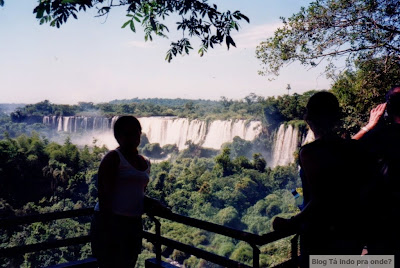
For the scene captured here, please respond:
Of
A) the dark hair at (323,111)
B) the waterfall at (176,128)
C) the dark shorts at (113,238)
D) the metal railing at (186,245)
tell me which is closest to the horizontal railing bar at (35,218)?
the metal railing at (186,245)

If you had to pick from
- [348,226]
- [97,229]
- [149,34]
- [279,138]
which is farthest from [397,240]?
[279,138]

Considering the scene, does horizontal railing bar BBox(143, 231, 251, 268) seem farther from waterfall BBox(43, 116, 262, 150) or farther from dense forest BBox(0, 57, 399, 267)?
waterfall BBox(43, 116, 262, 150)

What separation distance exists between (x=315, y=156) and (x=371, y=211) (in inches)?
14.7

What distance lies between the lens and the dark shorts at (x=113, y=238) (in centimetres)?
217

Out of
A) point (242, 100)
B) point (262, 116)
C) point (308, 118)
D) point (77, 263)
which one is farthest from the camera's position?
point (242, 100)

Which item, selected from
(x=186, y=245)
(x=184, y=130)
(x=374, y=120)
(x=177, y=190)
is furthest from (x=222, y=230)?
(x=184, y=130)

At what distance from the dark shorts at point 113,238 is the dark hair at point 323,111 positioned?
45.9 inches

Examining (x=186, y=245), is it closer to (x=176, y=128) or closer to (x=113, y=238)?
(x=113, y=238)

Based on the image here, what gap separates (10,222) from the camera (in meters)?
2.31

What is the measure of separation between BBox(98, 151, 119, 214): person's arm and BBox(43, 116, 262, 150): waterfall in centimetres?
5772

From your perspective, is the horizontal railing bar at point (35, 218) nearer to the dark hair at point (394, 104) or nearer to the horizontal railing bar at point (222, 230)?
the horizontal railing bar at point (222, 230)

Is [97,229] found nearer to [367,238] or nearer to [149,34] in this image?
[367,238]

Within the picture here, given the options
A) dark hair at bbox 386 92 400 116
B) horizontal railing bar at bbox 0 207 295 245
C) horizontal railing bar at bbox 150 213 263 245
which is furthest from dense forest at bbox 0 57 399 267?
dark hair at bbox 386 92 400 116

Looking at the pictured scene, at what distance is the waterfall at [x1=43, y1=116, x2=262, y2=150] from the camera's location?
61.7m
